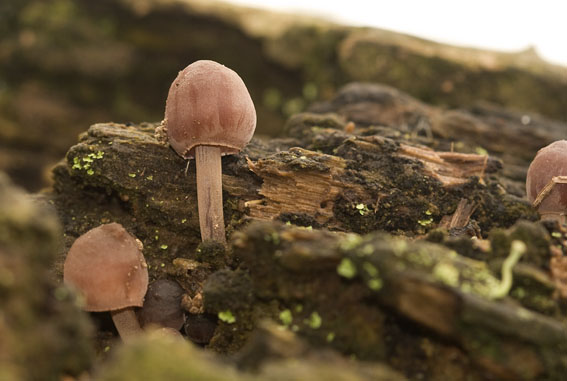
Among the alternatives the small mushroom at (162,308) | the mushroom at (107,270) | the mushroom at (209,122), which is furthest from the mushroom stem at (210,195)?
the mushroom at (107,270)

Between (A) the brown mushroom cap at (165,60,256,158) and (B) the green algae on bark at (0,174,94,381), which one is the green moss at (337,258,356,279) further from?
(A) the brown mushroom cap at (165,60,256,158)

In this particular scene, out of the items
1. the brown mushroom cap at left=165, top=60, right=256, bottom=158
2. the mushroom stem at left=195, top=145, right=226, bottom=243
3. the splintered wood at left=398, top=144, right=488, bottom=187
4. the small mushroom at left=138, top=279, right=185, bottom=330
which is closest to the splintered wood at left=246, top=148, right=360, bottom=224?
the mushroom stem at left=195, top=145, right=226, bottom=243

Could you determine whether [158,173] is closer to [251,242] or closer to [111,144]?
[111,144]

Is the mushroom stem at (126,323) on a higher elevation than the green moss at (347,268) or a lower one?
lower

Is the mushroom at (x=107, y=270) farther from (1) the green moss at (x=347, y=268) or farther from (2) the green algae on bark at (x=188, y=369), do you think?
(1) the green moss at (x=347, y=268)

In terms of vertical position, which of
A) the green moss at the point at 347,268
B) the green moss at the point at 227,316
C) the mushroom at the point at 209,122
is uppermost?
the mushroom at the point at 209,122

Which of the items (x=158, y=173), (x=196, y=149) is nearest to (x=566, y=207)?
(x=196, y=149)
